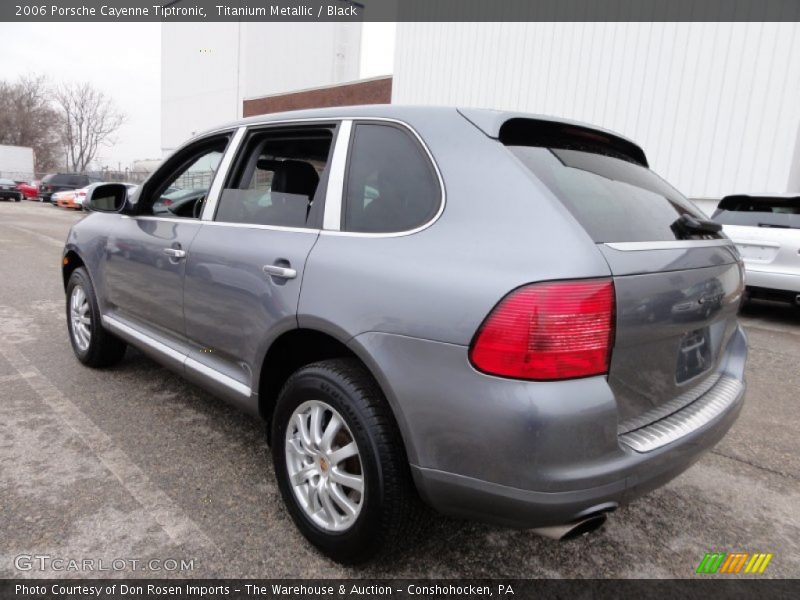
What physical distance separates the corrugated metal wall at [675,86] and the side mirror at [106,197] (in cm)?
1172

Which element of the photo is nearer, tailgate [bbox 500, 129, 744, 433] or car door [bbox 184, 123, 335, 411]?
tailgate [bbox 500, 129, 744, 433]

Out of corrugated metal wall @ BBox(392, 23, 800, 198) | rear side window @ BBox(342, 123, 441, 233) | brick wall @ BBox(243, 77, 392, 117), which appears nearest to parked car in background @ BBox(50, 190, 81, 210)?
brick wall @ BBox(243, 77, 392, 117)

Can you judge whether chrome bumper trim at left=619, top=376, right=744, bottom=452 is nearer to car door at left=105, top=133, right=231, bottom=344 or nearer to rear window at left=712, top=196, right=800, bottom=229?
Result: car door at left=105, top=133, right=231, bottom=344

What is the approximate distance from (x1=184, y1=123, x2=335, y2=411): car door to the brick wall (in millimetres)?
18836

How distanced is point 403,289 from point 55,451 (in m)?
2.29

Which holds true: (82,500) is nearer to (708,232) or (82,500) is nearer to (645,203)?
(645,203)

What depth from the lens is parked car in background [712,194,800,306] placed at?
6.48 m

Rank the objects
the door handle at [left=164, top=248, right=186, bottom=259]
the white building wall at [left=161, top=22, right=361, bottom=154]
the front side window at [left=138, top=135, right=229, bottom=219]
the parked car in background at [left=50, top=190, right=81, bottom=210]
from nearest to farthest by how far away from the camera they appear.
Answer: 1. the door handle at [left=164, top=248, right=186, bottom=259]
2. the front side window at [left=138, top=135, right=229, bottom=219]
3. the parked car in background at [left=50, top=190, right=81, bottom=210]
4. the white building wall at [left=161, top=22, right=361, bottom=154]

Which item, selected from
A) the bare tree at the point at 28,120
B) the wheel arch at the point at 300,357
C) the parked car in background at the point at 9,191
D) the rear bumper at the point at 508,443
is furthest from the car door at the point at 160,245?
the bare tree at the point at 28,120

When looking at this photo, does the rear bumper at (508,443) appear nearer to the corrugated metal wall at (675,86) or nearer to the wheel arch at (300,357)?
the wheel arch at (300,357)

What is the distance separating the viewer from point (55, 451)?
2918mm

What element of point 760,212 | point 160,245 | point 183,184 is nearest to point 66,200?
point 183,184
